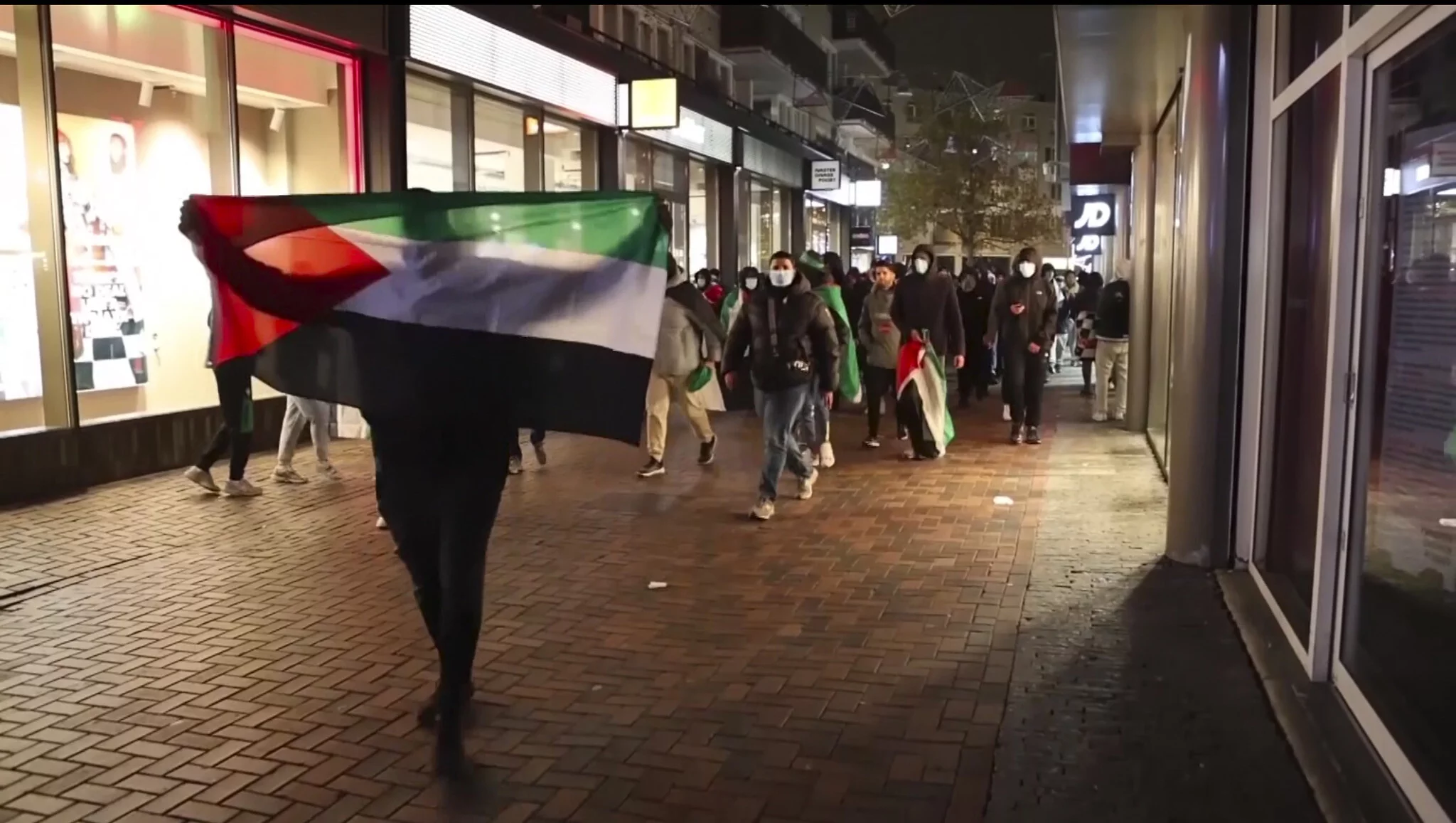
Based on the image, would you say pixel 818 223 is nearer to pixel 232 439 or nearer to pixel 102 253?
pixel 102 253

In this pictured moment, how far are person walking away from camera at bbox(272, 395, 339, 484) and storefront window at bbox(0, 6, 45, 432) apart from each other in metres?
1.84

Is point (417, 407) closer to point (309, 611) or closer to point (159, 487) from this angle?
point (309, 611)

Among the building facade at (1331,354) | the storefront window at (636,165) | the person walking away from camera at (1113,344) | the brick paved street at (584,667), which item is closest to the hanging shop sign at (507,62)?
the storefront window at (636,165)

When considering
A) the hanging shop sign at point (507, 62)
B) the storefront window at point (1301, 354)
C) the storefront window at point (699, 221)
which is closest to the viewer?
the storefront window at point (1301, 354)

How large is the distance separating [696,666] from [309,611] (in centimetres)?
224

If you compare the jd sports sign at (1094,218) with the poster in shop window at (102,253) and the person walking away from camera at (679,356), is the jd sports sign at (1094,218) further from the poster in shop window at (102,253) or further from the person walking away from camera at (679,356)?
the poster in shop window at (102,253)

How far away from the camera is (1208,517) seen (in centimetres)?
706

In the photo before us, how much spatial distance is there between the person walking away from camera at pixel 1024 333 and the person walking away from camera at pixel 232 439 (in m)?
6.99

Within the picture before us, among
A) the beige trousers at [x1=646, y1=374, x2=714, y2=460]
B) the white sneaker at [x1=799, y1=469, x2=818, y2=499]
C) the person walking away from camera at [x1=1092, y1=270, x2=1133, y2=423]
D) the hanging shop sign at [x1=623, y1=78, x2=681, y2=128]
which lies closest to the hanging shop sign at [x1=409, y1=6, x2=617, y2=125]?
the hanging shop sign at [x1=623, y1=78, x2=681, y2=128]

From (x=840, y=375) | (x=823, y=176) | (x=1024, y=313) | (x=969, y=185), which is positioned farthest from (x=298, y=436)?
(x=969, y=185)

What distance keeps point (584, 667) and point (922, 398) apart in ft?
20.6

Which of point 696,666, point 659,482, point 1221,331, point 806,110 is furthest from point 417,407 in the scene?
point 806,110

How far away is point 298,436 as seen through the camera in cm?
1012

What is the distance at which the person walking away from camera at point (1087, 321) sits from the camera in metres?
16.3
